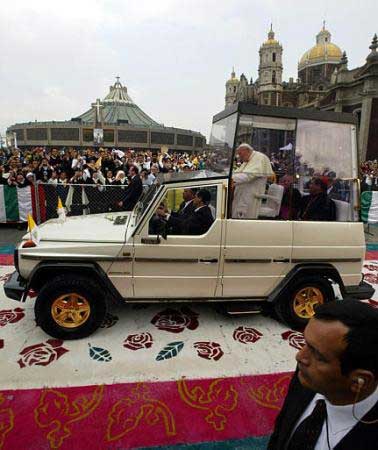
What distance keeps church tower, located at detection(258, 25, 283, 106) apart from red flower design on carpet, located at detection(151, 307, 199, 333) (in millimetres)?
86177

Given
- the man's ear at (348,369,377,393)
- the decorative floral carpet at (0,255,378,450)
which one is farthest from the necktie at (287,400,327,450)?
the decorative floral carpet at (0,255,378,450)

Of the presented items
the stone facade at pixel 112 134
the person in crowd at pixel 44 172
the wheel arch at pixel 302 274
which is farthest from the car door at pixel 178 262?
the stone facade at pixel 112 134

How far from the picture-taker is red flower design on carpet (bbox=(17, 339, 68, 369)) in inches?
136

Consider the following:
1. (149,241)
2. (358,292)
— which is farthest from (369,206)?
(149,241)

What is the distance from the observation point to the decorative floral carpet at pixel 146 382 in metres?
2.62

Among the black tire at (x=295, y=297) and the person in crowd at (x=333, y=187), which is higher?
the person in crowd at (x=333, y=187)

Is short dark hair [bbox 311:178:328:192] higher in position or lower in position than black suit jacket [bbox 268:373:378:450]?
higher

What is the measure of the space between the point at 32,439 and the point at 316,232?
379 cm

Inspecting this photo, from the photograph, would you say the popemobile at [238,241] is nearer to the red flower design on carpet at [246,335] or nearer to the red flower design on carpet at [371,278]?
the red flower design on carpet at [246,335]

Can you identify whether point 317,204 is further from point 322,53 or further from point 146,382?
point 322,53

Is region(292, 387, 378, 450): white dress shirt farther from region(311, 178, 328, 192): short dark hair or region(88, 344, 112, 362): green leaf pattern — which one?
region(311, 178, 328, 192): short dark hair

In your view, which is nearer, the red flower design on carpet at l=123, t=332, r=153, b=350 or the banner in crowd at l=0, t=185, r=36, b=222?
the red flower design on carpet at l=123, t=332, r=153, b=350

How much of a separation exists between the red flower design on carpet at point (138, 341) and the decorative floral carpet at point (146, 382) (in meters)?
0.01

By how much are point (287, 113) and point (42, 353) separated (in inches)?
165
